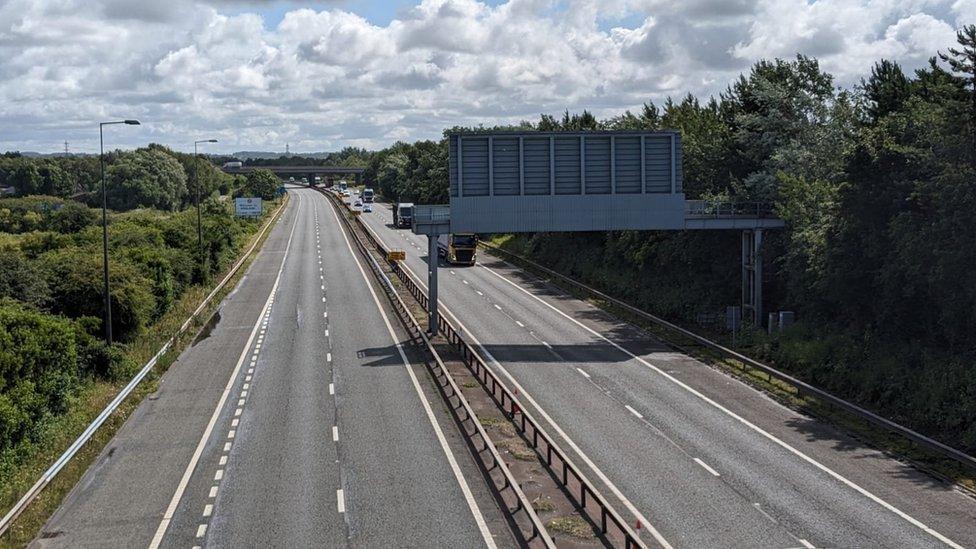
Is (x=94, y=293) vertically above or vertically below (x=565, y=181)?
below

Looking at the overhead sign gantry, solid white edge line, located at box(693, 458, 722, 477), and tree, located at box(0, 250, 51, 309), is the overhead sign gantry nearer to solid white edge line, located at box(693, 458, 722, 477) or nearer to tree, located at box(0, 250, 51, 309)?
tree, located at box(0, 250, 51, 309)

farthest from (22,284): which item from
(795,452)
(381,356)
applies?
(795,452)

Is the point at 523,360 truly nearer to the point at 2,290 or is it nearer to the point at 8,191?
the point at 2,290

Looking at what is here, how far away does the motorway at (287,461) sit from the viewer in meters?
21.4

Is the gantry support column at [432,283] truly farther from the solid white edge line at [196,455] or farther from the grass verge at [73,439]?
the grass verge at [73,439]

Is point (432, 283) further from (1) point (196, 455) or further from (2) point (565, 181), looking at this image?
(1) point (196, 455)

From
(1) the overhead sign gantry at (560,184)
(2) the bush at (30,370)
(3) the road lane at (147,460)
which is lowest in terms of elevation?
(3) the road lane at (147,460)

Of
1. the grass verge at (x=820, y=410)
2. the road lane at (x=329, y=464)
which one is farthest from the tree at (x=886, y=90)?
the road lane at (x=329, y=464)

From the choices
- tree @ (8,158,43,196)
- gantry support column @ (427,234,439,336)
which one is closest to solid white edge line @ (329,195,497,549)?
gantry support column @ (427,234,439,336)

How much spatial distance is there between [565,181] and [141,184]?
411ft

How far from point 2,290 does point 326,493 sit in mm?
21881

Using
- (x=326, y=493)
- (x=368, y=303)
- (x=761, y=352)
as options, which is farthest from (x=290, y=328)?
(x=326, y=493)

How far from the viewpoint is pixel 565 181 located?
45.9m

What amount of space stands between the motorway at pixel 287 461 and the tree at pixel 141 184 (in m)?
116
